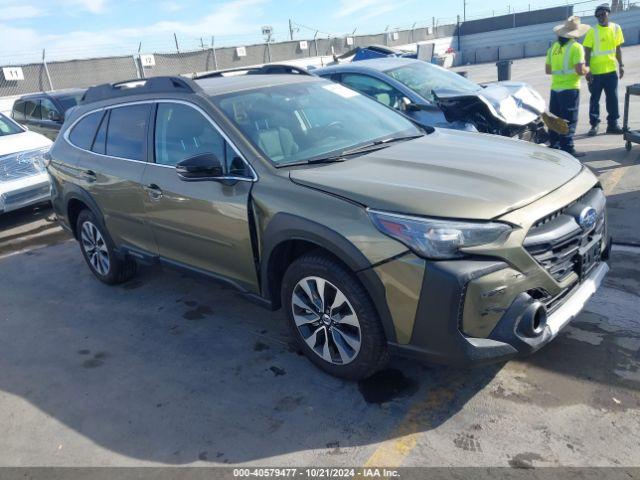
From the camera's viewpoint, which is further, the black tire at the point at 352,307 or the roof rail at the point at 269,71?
the roof rail at the point at 269,71

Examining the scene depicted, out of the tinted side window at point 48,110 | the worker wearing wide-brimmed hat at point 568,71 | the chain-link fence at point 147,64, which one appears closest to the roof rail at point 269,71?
the worker wearing wide-brimmed hat at point 568,71

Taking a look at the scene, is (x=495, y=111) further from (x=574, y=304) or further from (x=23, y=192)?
(x=23, y=192)

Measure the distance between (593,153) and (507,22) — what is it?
120ft

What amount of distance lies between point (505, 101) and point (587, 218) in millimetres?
4219

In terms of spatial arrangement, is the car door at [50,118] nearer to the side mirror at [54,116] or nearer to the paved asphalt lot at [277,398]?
the side mirror at [54,116]

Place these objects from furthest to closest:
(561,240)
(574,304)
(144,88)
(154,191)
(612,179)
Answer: (612,179) → (144,88) → (154,191) → (574,304) → (561,240)

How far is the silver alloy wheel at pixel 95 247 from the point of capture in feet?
16.8

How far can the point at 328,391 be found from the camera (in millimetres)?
3238

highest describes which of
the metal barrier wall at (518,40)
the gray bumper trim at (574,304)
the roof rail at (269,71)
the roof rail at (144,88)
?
the metal barrier wall at (518,40)

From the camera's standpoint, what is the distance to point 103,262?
5168 mm

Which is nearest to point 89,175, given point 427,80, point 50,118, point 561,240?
point 561,240

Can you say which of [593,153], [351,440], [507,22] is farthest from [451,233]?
[507,22]

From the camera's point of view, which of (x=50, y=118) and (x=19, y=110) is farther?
(x=19, y=110)

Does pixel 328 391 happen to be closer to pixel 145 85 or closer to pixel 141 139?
pixel 141 139
